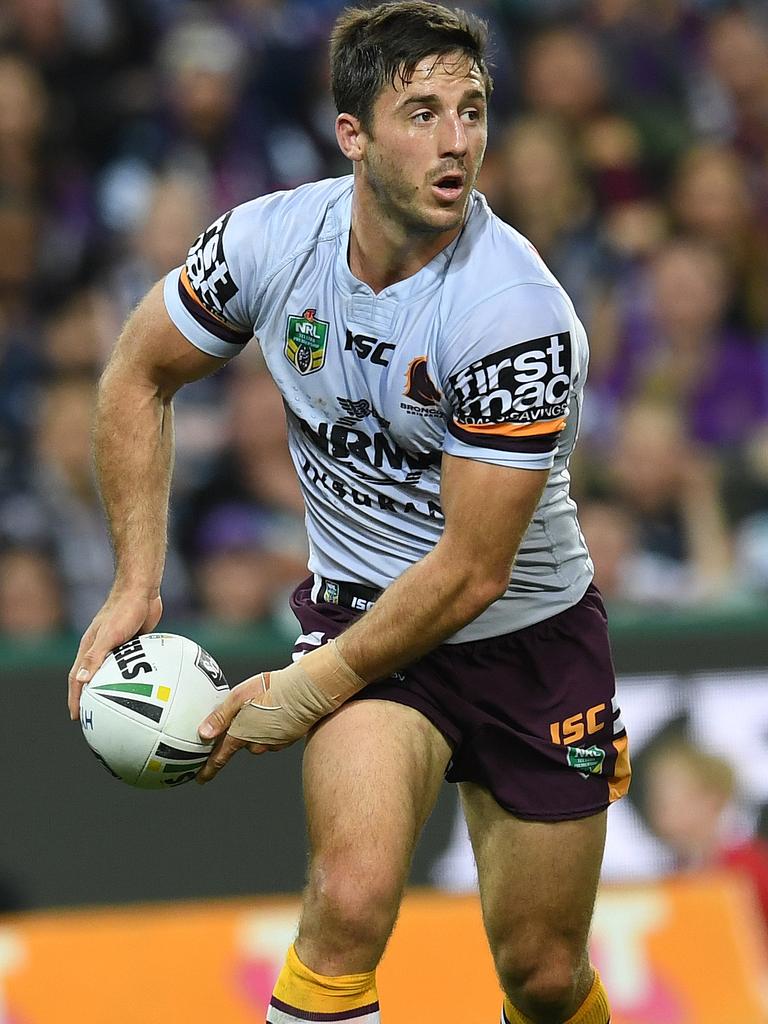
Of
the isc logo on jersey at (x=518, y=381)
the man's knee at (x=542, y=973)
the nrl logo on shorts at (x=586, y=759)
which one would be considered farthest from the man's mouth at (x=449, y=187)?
the man's knee at (x=542, y=973)

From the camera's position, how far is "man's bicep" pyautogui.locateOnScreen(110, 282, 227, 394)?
165 inches

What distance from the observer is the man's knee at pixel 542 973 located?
13.8 feet

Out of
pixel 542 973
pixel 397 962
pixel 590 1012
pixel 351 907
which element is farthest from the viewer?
pixel 397 962

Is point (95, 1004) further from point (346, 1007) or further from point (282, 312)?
point (282, 312)

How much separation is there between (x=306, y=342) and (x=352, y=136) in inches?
18.4

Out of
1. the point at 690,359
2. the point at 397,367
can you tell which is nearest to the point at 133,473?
the point at 397,367

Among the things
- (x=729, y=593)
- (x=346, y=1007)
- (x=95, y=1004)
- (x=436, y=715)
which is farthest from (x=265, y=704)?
(x=729, y=593)

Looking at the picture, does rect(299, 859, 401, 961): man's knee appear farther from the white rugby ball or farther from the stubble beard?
the stubble beard

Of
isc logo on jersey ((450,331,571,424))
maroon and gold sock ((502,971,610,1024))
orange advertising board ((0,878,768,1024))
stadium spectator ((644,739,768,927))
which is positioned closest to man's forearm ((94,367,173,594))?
isc logo on jersey ((450,331,571,424))

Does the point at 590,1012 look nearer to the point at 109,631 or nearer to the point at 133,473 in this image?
the point at 109,631

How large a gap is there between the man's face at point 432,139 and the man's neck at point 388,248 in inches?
3.2

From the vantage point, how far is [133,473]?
14.0ft

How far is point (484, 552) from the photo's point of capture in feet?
12.3

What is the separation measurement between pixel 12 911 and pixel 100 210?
345 cm
